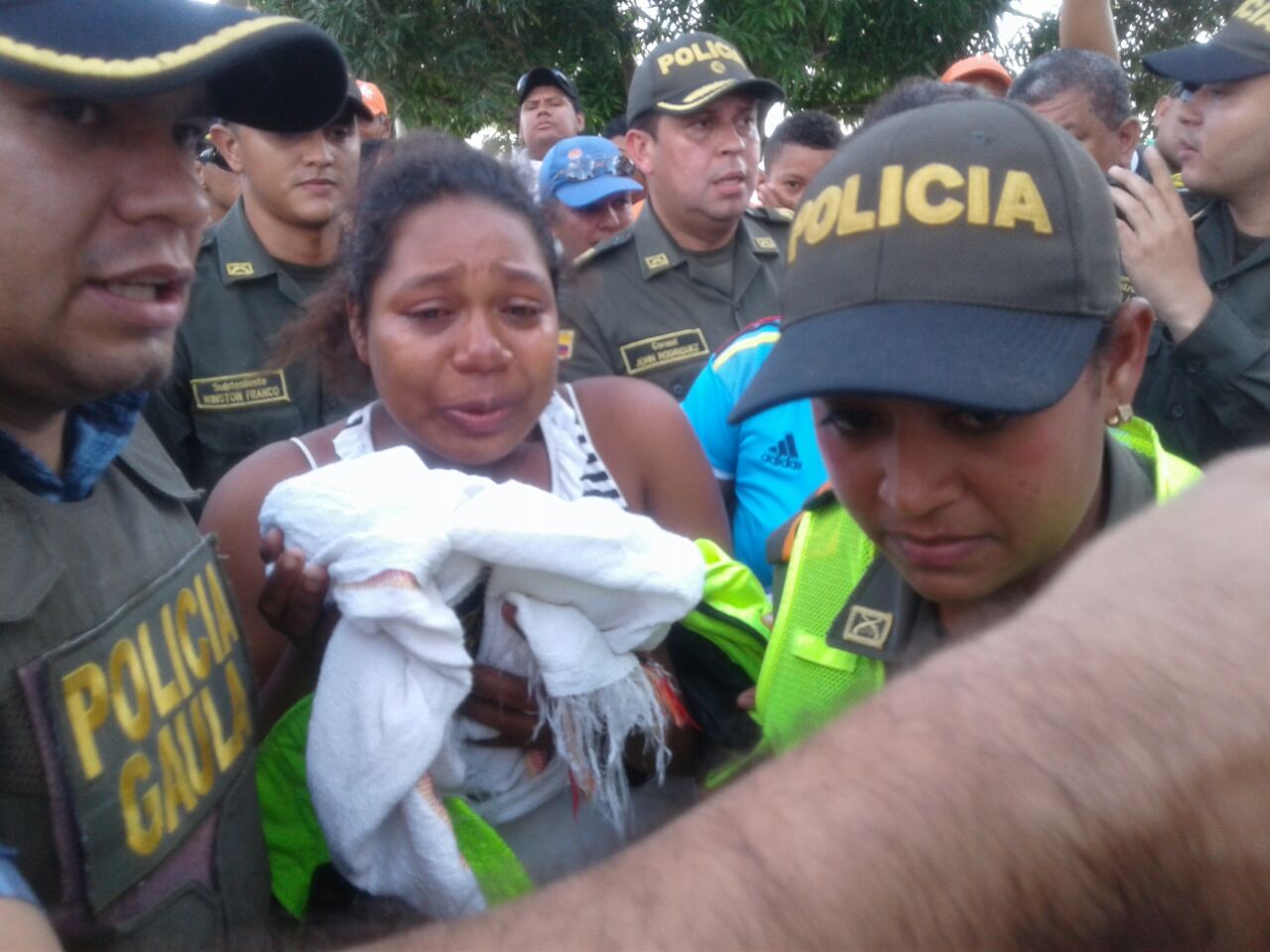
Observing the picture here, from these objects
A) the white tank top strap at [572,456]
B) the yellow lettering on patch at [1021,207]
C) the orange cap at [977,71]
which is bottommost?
the orange cap at [977,71]

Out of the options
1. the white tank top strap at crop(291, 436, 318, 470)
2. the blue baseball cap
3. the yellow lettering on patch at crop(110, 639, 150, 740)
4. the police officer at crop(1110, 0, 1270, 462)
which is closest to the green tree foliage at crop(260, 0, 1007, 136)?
the blue baseball cap

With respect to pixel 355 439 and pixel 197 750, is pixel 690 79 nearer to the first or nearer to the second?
pixel 355 439

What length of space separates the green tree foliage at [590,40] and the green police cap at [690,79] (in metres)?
6.58

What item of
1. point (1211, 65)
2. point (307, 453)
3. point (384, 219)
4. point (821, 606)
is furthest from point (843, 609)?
point (1211, 65)

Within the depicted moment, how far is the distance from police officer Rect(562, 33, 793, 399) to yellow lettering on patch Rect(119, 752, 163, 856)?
2.12 m

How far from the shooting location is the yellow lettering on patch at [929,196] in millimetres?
1276

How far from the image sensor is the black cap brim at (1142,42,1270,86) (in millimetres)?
2971

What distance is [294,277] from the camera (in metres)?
3.49

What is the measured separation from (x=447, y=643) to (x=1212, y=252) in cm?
254

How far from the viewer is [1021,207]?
127cm

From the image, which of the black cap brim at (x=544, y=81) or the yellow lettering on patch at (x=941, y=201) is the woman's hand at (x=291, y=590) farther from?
the black cap brim at (x=544, y=81)

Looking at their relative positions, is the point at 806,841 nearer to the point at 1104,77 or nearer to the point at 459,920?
the point at 459,920

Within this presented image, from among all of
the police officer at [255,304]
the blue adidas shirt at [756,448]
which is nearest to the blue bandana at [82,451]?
the blue adidas shirt at [756,448]

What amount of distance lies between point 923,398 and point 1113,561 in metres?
0.59
